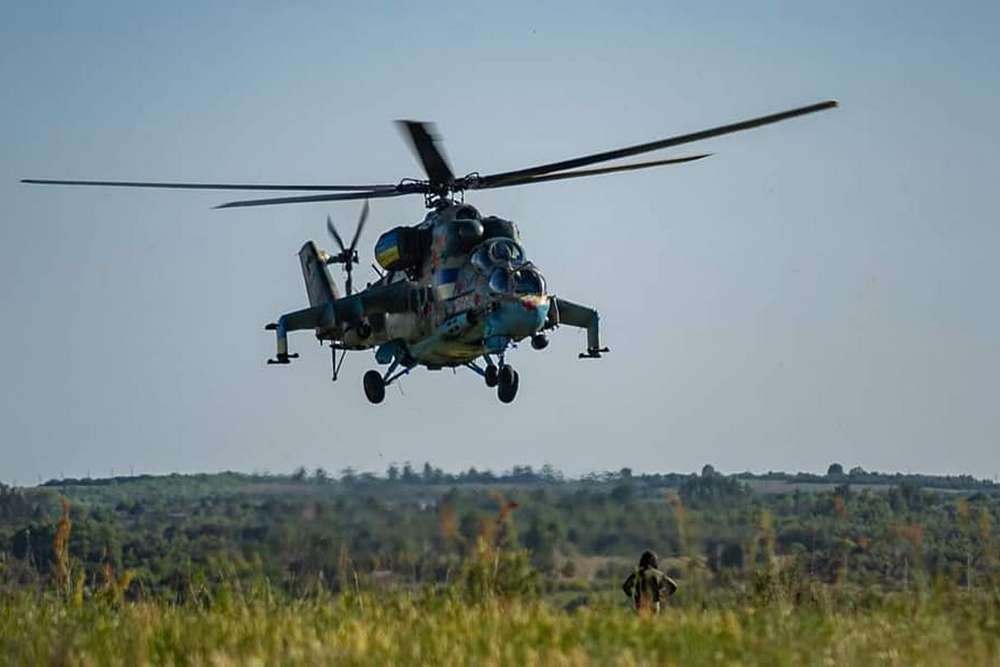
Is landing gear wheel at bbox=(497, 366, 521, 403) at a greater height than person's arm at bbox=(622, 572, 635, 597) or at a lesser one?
greater

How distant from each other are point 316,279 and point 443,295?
24.0 feet

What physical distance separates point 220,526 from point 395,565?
183 inches

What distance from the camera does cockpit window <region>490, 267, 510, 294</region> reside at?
1331 inches

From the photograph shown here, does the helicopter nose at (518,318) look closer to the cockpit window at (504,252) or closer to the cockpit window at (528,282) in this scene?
the cockpit window at (528,282)

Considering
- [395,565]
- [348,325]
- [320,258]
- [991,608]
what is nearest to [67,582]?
[395,565]

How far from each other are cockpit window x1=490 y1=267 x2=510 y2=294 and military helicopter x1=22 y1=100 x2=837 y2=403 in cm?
2

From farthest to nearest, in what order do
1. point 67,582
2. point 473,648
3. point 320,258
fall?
1. point 320,258
2. point 67,582
3. point 473,648

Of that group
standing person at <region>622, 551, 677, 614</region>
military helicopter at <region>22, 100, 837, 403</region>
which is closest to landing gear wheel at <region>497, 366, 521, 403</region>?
military helicopter at <region>22, 100, 837, 403</region>

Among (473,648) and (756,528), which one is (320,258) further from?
(473,648)

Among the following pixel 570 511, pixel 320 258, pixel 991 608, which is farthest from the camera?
pixel 320 258

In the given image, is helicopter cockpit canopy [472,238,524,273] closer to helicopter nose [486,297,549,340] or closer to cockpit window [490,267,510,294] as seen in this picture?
cockpit window [490,267,510,294]

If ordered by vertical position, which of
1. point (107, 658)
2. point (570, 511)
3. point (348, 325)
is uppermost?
point (348, 325)

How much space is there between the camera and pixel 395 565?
2144 centimetres

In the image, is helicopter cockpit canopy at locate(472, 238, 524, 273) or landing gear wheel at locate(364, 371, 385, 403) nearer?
helicopter cockpit canopy at locate(472, 238, 524, 273)
